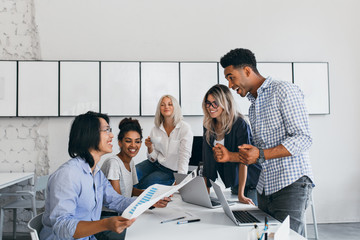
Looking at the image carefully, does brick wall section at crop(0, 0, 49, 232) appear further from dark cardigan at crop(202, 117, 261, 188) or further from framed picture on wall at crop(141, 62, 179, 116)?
dark cardigan at crop(202, 117, 261, 188)

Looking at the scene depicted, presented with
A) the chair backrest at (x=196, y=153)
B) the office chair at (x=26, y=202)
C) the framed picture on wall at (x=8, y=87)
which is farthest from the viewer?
the framed picture on wall at (x=8, y=87)

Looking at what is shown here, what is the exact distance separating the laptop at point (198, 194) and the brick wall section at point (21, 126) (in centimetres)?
248

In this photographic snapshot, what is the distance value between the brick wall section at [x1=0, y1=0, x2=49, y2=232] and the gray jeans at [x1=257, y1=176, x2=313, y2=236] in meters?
3.00

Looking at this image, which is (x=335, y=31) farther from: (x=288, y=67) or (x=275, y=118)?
(x=275, y=118)

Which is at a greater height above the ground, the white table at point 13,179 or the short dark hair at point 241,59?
the short dark hair at point 241,59

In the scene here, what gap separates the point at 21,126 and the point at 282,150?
3.24 m

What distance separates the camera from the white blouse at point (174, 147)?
2.64 m

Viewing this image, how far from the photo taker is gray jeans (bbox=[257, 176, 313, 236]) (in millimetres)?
1438

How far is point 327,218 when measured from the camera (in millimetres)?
3932

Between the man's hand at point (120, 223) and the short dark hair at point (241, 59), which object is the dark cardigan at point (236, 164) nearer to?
the short dark hair at point (241, 59)

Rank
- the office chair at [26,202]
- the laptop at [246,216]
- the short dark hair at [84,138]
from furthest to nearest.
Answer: the office chair at [26,202] → the short dark hair at [84,138] → the laptop at [246,216]

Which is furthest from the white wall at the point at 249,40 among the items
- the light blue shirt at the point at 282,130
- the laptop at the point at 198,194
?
the light blue shirt at the point at 282,130

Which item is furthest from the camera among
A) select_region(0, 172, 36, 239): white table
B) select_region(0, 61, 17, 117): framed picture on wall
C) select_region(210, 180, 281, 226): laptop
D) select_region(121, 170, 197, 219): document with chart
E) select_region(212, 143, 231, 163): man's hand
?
select_region(0, 61, 17, 117): framed picture on wall

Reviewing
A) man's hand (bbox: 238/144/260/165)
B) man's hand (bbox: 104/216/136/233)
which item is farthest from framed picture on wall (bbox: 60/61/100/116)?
man's hand (bbox: 104/216/136/233)
